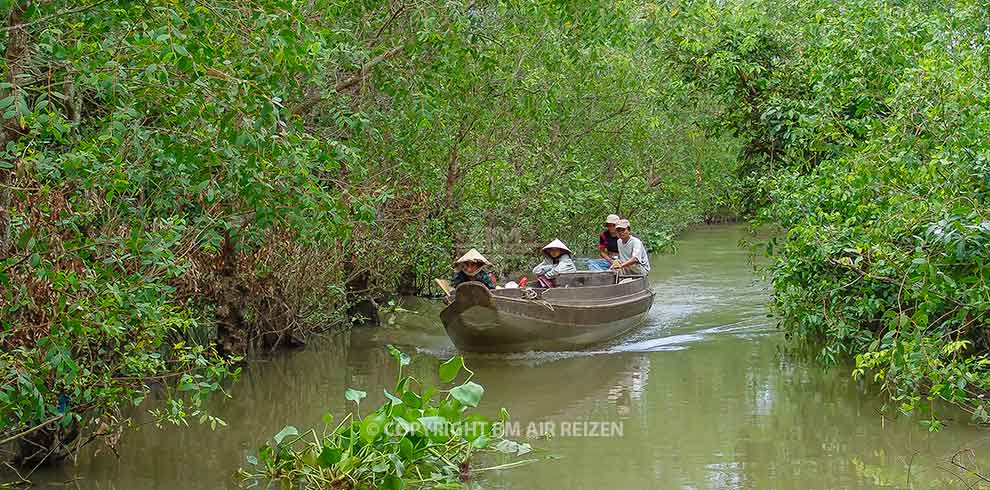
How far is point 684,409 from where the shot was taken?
Answer: 31.6ft

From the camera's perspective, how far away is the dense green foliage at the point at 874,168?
21.3 ft

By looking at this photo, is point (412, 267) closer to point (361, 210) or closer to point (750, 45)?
point (750, 45)

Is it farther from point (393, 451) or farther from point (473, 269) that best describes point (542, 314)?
point (393, 451)

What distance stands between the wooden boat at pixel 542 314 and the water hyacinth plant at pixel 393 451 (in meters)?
4.08

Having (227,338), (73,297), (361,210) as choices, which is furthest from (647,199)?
(73,297)

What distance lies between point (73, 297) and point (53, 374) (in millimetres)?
475

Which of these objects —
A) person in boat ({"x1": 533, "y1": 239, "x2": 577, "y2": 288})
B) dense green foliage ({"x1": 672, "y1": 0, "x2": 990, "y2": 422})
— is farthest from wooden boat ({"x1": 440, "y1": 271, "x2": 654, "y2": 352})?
dense green foliage ({"x1": 672, "y1": 0, "x2": 990, "y2": 422})

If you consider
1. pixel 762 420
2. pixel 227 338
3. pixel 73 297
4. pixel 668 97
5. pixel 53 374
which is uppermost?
pixel 668 97

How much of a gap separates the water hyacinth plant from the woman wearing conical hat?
176 inches

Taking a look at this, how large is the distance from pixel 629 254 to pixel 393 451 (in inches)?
347

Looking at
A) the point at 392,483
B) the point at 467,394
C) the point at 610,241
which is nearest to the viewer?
the point at 392,483

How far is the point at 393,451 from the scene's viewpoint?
677cm

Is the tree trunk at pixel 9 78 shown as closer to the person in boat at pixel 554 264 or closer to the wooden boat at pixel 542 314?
the wooden boat at pixel 542 314

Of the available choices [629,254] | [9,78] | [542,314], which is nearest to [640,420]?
[542,314]
